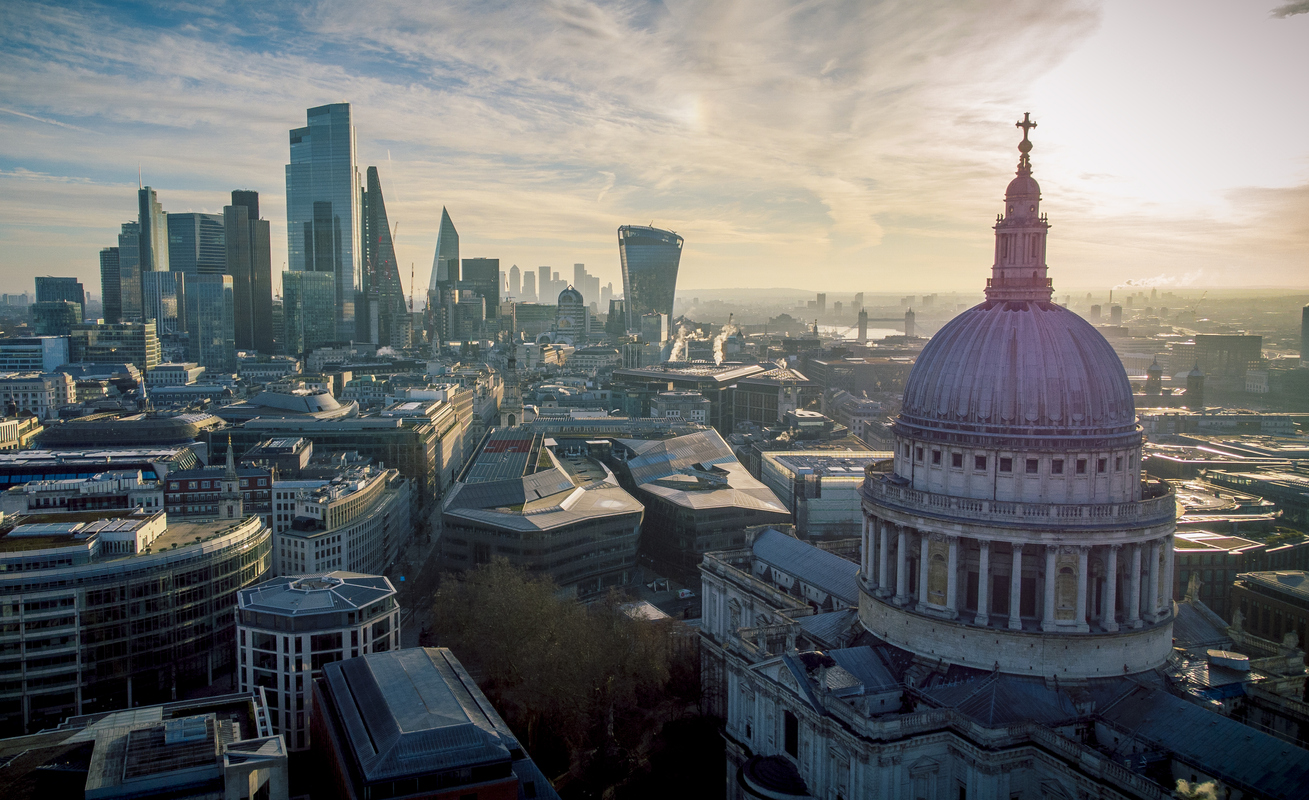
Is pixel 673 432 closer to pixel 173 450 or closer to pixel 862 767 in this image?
pixel 173 450

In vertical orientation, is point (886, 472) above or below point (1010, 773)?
above

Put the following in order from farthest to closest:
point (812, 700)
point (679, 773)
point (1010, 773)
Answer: point (679, 773) < point (812, 700) < point (1010, 773)

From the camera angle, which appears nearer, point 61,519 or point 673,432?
point 61,519

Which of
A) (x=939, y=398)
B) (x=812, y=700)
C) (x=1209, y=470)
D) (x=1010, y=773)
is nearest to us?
(x=1010, y=773)

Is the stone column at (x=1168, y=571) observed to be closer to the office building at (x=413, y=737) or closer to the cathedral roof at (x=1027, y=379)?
the cathedral roof at (x=1027, y=379)

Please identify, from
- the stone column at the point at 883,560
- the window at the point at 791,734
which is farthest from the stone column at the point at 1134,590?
the window at the point at 791,734

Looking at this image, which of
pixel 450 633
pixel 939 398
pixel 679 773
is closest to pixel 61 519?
pixel 450 633
